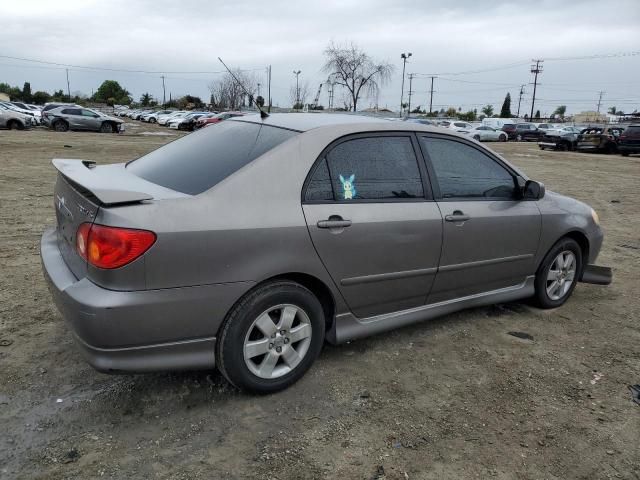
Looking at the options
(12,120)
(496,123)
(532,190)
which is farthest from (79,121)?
(496,123)

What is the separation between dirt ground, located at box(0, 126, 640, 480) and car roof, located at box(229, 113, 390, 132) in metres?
1.53

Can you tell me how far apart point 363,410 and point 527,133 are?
4253cm

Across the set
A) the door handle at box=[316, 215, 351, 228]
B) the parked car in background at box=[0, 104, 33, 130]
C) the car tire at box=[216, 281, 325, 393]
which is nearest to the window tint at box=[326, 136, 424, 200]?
the door handle at box=[316, 215, 351, 228]

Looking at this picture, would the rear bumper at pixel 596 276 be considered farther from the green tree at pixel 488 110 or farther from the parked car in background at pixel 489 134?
the green tree at pixel 488 110

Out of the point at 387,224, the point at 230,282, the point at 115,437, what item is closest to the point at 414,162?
the point at 387,224

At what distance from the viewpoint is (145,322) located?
99.8 inches

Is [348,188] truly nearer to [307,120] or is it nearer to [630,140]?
[307,120]

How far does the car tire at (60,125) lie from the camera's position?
95.1 feet

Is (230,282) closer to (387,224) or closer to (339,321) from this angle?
(339,321)

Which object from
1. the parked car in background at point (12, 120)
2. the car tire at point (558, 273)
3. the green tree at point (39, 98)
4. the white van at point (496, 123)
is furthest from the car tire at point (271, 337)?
the green tree at point (39, 98)

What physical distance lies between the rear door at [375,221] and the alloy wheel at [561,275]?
4.98 ft

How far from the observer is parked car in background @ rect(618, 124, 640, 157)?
80.8ft

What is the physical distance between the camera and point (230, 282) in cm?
271

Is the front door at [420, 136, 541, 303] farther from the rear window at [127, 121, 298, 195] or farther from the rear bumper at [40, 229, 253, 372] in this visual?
the rear bumper at [40, 229, 253, 372]
